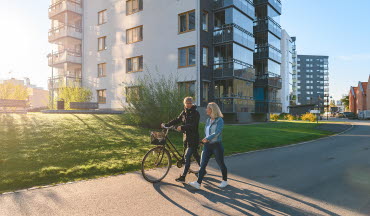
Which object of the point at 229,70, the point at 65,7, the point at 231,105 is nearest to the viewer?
the point at 229,70

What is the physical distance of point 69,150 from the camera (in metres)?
8.58

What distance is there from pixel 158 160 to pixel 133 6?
83.2 feet

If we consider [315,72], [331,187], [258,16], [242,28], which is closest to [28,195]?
[331,187]

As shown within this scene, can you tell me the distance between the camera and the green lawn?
618 centimetres

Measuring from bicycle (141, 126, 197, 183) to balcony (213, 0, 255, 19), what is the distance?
67.7 ft

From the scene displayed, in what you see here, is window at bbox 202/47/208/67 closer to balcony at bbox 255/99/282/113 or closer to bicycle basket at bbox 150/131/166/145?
balcony at bbox 255/99/282/113

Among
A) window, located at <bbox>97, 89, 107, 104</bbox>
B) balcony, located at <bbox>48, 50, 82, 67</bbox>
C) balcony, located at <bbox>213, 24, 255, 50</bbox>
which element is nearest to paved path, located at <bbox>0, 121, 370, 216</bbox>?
balcony, located at <bbox>213, 24, 255, 50</bbox>

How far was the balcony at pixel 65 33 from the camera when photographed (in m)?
32.8

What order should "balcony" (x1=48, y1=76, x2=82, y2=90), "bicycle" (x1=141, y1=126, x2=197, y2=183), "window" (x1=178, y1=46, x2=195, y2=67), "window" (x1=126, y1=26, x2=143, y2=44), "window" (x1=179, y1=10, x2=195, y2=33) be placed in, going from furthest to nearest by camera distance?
"balcony" (x1=48, y1=76, x2=82, y2=90), "window" (x1=126, y1=26, x2=143, y2=44), "window" (x1=179, y1=10, x2=195, y2=33), "window" (x1=178, y1=46, x2=195, y2=67), "bicycle" (x1=141, y1=126, x2=197, y2=183)

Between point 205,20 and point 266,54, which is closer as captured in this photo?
point 205,20

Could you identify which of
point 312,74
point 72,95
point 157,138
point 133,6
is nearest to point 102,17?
point 133,6

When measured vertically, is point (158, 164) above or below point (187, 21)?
below

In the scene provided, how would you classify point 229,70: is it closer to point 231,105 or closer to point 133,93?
point 231,105

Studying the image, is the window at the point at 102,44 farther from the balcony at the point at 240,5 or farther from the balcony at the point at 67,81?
the balcony at the point at 240,5
